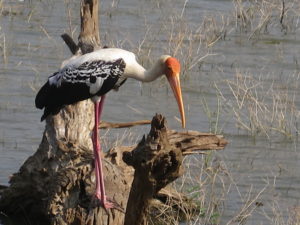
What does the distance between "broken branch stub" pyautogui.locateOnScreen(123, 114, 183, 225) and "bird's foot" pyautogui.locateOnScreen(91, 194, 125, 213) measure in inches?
34.2

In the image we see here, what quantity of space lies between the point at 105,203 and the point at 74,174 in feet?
0.92

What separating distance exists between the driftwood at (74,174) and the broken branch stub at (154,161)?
0.27m

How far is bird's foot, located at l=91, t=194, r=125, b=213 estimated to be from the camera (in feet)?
23.4

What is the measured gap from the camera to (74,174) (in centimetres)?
720

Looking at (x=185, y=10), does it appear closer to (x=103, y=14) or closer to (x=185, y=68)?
(x=103, y=14)

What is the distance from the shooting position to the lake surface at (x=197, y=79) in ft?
30.1

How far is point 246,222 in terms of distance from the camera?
26.3 feet

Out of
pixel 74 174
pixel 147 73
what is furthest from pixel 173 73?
pixel 74 174

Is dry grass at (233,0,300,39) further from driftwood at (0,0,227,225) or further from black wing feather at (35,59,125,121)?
black wing feather at (35,59,125,121)

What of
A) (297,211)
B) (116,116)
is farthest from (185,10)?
(297,211)

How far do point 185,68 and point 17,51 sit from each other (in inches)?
78.6

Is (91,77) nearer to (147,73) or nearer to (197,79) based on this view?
(147,73)

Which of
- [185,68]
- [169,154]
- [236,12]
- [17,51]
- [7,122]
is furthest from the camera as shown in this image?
[236,12]

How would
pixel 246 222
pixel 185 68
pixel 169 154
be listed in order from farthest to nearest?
pixel 185 68 → pixel 246 222 → pixel 169 154
